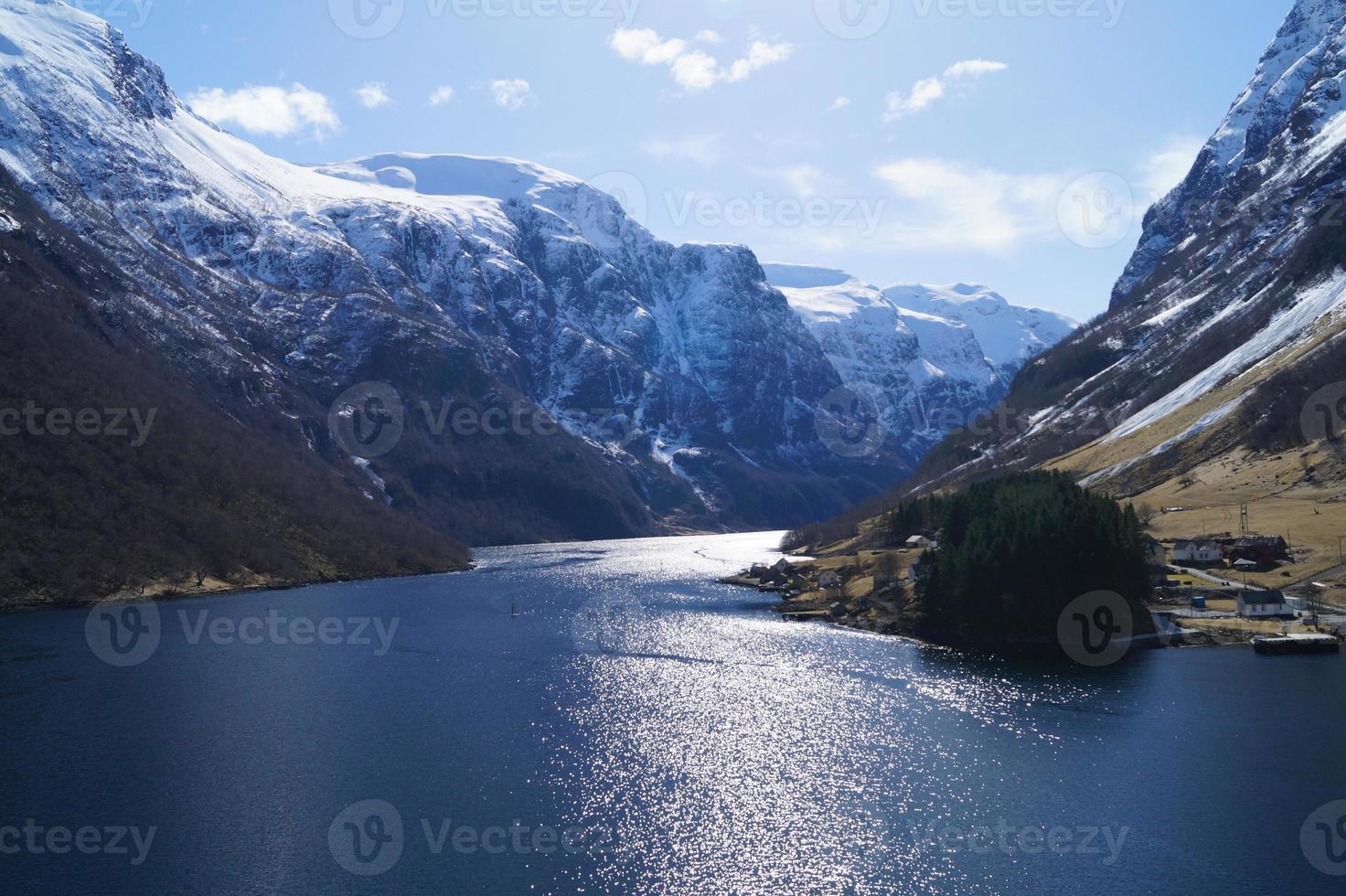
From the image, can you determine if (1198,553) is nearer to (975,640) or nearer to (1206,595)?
(1206,595)

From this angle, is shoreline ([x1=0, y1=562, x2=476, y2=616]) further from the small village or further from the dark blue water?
the small village

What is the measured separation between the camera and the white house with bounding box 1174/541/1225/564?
14262cm

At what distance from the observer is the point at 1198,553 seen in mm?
144625

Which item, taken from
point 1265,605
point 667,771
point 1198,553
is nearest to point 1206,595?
point 1265,605

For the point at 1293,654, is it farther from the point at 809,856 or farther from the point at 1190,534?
the point at 809,856

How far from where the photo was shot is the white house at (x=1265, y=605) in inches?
4643

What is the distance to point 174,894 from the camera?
166 feet

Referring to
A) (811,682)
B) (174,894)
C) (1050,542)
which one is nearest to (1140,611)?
(1050,542)

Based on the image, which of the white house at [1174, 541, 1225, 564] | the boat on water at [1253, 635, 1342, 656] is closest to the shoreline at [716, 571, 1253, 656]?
the boat on water at [1253, 635, 1342, 656]

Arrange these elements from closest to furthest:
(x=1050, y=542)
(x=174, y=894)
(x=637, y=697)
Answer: (x=174, y=894)
(x=637, y=697)
(x=1050, y=542)

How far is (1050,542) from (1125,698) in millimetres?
27488

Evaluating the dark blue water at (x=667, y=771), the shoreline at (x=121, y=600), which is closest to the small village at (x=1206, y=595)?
the dark blue water at (x=667, y=771)

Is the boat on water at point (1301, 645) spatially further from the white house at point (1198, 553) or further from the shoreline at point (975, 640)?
the white house at point (1198, 553)

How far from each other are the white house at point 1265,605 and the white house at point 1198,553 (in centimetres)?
2317
